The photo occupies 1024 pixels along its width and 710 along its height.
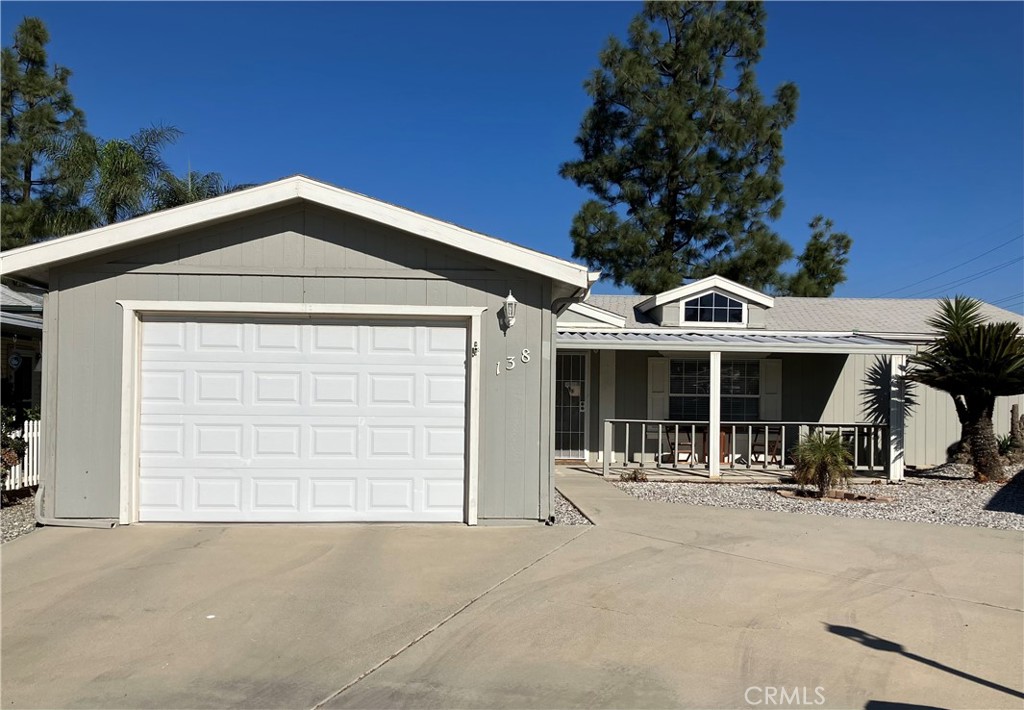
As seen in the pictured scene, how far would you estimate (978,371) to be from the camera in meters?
11.5

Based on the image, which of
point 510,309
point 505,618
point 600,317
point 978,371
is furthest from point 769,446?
point 505,618

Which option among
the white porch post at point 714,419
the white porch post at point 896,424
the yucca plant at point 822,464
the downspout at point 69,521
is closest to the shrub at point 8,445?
the downspout at point 69,521

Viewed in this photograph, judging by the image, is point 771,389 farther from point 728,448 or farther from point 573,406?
point 573,406

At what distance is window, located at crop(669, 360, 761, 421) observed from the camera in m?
14.3

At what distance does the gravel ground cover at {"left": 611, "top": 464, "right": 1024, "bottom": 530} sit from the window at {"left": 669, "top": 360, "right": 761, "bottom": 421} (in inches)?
126

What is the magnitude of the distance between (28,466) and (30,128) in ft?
65.6

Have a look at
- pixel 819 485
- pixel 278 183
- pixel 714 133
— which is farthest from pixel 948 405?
pixel 714 133

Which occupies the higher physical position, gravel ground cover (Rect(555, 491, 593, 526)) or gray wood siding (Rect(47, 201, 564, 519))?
gray wood siding (Rect(47, 201, 564, 519))

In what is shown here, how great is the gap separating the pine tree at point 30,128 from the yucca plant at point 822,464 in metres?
21.1

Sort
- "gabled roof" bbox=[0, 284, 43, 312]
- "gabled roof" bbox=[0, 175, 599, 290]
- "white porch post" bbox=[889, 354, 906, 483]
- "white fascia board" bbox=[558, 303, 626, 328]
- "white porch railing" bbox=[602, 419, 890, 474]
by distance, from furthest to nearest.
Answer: "white fascia board" bbox=[558, 303, 626, 328]
"white porch railing" bbox=[602, 419, 890, 474]
"gabled roof" bbox=[0, 284, 43, 312]
"white porch post" bbox=[889, 354, 906, 483]
"gabled roof" bbox=[0, 175, 599, 290]

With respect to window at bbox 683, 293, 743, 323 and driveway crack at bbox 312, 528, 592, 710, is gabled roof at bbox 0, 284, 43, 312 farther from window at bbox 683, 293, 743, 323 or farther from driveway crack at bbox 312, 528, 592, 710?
window at bbox 683, 293, 743, 323

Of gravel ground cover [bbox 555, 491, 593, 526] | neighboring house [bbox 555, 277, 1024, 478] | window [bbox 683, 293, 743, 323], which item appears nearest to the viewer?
gravel ground cover [bbox 555, 491, 593, 526]

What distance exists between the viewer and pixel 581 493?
997cm

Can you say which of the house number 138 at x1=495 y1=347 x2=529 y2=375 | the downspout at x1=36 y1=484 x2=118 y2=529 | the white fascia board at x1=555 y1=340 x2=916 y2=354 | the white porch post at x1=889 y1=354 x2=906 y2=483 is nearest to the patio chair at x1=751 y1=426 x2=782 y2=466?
the white porch post at x1=889 y1=354 x2=906 y2=483
